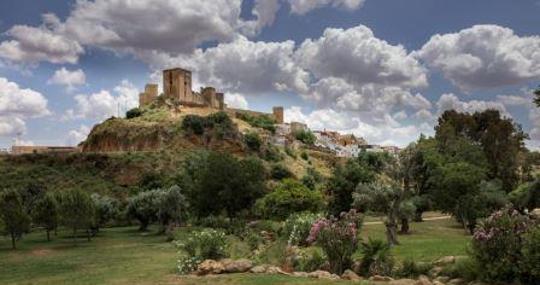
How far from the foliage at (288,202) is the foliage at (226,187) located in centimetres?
345

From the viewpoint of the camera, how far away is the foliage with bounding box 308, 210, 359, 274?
53.0ft

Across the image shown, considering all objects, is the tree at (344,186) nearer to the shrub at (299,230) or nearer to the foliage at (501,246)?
the shrub at (299,230)

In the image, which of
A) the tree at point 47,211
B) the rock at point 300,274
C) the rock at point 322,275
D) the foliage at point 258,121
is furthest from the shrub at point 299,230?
the foliage at point 258,121

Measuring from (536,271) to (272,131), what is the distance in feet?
413

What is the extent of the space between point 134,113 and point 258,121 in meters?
37.8

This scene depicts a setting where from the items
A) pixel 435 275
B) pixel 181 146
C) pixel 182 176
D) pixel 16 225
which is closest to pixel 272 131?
pixel 181 146

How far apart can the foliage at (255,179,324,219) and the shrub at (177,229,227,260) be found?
2188 cm

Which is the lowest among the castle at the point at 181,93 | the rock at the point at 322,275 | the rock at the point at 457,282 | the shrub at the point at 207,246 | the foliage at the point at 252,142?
the rock at the point at 457,282

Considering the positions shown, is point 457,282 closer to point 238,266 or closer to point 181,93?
point 238,266

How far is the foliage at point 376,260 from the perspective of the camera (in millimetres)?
15727

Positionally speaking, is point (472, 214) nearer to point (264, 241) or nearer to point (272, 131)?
point (264, 241)

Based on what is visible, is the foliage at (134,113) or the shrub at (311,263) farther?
the foliage at (134,113)

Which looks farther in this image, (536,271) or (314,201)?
(314,201)

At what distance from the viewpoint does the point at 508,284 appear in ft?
44.4
